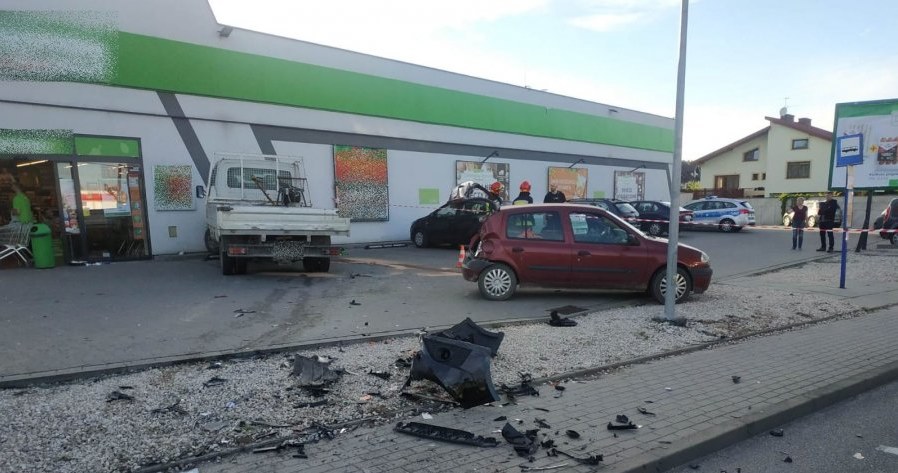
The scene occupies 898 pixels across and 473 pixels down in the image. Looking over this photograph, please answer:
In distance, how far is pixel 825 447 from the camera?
12.1 feet

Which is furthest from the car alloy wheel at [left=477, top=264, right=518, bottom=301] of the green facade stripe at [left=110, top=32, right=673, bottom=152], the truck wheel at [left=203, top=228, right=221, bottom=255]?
the green facade stripe at [left=110, top=32, right=673, bottom=152]

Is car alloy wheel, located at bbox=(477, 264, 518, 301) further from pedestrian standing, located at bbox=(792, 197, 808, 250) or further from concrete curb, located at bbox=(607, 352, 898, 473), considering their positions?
pedestrian standing, located at bbox=(792, 197, 808, 250)

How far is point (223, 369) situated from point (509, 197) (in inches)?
660

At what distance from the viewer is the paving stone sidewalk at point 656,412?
3.23 metres

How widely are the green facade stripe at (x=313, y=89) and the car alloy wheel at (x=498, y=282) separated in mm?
9588

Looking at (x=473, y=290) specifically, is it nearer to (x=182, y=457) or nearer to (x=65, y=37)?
(x=182, y=457)

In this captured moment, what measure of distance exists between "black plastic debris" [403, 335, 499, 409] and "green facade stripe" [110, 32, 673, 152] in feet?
38.5

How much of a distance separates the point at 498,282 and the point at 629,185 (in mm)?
20438

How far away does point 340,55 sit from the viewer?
15.6 m

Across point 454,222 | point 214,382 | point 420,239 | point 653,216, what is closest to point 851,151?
point 454,222

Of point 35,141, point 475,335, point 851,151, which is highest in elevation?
point 35,141

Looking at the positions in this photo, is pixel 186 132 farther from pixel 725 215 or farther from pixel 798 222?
pixel 725 215

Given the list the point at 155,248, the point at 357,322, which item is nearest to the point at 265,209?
the point at 357,322

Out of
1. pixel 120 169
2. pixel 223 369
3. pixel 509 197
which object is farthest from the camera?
pixel 509 197
